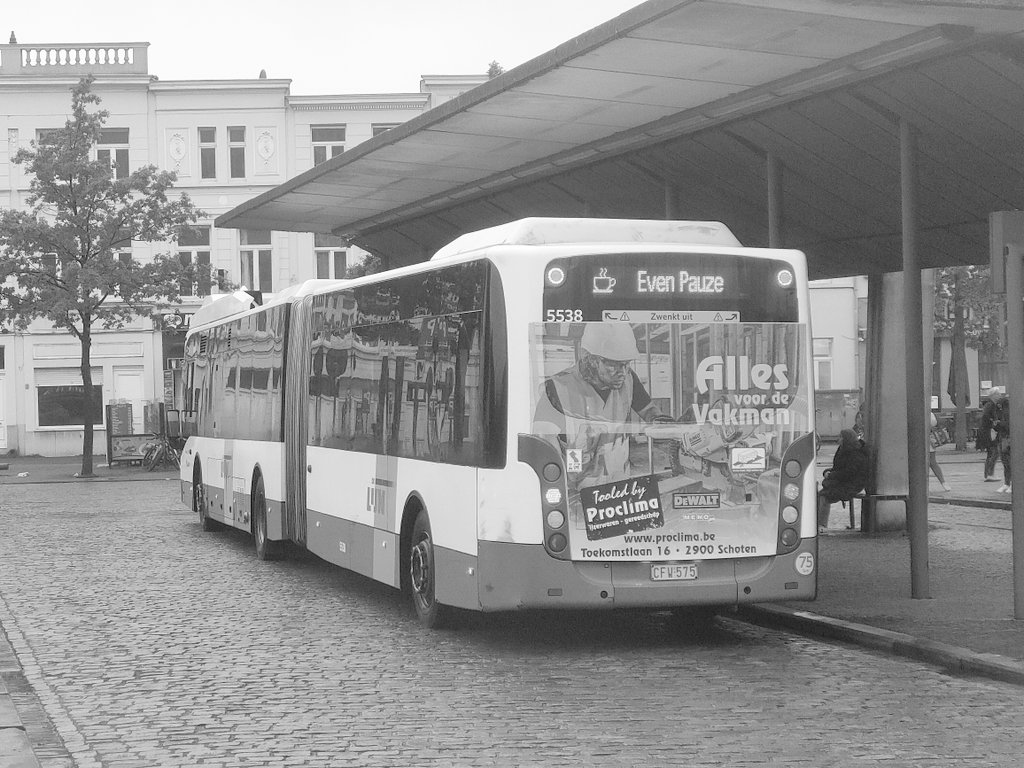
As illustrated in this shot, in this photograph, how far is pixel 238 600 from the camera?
14172mm

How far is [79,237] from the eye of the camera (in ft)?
140

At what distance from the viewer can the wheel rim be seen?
1184 centimetres

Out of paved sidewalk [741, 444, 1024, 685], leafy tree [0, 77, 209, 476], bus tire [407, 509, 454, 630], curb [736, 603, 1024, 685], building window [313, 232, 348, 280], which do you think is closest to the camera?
curb [736, 603, 1024, 685]

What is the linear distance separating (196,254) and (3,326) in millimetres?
12386

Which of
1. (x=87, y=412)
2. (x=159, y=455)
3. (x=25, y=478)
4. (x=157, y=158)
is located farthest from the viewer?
(x=157, y=158)

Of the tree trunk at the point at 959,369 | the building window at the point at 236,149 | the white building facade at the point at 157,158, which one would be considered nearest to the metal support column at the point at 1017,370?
the tree trunk at the point at 959,369

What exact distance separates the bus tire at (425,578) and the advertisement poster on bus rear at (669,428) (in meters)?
1.64

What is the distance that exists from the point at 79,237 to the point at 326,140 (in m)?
15.7

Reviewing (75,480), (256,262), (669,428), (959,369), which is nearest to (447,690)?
(669,428)

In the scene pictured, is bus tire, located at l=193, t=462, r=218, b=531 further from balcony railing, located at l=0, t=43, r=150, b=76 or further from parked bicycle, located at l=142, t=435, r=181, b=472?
balcony railing, located at l=0, t=43, r=150, b=76

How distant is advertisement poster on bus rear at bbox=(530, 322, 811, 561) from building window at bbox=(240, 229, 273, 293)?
153 ft

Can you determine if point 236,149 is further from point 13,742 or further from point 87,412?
point 13,742

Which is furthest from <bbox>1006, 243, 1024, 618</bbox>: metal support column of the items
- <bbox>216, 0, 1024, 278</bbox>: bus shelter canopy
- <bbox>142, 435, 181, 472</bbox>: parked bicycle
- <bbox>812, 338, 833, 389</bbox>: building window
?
<bbox>812, 338, 833, 389</bbox>: building window

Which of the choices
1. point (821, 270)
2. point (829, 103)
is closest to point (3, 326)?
point (821, 270)
